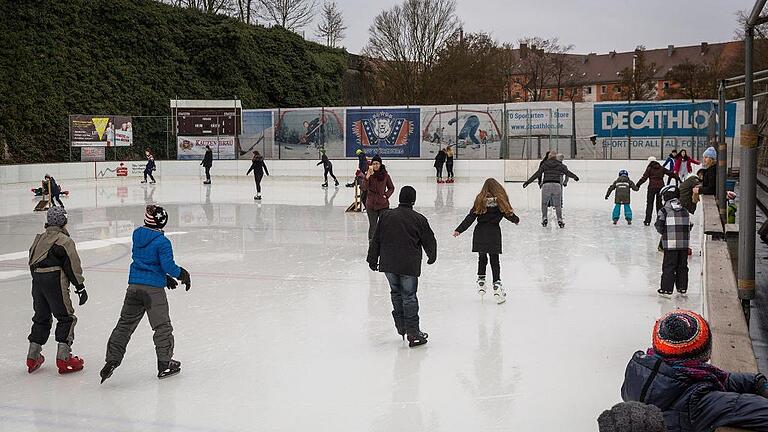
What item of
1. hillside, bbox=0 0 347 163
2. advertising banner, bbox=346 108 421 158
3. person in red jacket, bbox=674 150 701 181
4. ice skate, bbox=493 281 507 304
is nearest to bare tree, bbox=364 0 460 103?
hillside, bbox=0 0 347 163

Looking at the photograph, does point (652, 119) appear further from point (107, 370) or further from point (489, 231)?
point (107, 370)

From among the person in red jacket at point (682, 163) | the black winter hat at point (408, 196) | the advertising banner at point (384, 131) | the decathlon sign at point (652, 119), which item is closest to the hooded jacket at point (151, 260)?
the black winter hat at point (408, 196)

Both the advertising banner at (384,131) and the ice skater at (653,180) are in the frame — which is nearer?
the ice skater at (653,180)

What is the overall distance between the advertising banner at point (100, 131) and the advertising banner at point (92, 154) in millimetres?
205

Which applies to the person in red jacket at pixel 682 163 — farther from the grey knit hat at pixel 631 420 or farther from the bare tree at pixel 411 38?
the bare tree at pixel 411 38

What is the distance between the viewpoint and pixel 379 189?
11055mm

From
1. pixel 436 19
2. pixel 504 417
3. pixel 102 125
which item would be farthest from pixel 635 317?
pixel 436 19

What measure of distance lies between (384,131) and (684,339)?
32016 mm

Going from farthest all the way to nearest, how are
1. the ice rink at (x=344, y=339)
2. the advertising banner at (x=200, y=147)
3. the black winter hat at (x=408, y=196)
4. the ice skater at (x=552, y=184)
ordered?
1. the advertising banner at (x=200, y=147)
2. the ice skater at (x=552, y=184)
3. the black winter hat at (x=408, y=196)
4. the ice rink at (x=344, y=339)

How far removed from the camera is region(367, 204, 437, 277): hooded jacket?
21.1ft

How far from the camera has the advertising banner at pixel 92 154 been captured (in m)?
33.3

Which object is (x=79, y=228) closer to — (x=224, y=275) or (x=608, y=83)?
(x=224, y=275)

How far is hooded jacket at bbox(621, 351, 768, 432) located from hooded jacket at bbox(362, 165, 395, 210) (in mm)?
7999

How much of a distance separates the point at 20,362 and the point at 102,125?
29.7 meters
